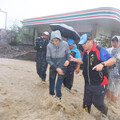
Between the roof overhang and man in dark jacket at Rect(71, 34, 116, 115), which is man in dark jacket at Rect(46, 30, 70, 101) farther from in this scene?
the roof overhang

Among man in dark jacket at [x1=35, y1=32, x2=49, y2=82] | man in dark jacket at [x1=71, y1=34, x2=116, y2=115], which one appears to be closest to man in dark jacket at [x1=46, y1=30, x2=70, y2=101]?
man in dark jacket at [x1=71, y1=34, x2=116, y2=115]

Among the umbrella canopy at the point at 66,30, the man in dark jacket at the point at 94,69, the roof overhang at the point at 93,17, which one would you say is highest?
the roof overhang at the point at 93,17

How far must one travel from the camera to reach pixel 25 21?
47.5ft

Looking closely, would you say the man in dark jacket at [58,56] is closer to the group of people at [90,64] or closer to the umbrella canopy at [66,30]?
the group of people at [90,64]

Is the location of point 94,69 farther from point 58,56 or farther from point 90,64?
point 58,56

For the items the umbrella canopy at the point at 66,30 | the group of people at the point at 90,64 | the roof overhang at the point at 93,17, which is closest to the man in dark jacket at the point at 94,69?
the group of people at the point at 90,64

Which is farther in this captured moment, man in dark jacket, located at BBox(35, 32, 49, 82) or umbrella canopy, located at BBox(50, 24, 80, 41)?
man in dark jacket, located at BBox(35, 32, 49, 82)

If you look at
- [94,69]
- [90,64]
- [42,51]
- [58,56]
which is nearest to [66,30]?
[58,56]

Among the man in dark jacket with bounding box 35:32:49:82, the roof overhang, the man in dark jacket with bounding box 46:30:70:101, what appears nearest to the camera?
the man in dark jacket with bounding box 46:30:70:101

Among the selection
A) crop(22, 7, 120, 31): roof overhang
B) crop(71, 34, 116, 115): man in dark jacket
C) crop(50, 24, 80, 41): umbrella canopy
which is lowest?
crop(71, 34, 116, 115): man in dark jacket

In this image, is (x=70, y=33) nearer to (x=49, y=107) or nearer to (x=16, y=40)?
(x=49, y=107)

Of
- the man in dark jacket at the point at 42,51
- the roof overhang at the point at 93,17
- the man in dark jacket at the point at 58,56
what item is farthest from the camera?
the roof overhang at the point at 93,17

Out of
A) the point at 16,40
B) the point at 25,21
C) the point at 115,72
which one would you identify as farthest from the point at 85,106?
the point at 16,40

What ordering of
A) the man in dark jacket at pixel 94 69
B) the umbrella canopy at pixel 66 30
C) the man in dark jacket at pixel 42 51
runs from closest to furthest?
1. the man in dark jacket at pixel 94 69
2. the umbrella canopy at pixel 66 30
3. the man in dark jacket at pixel 42 51
